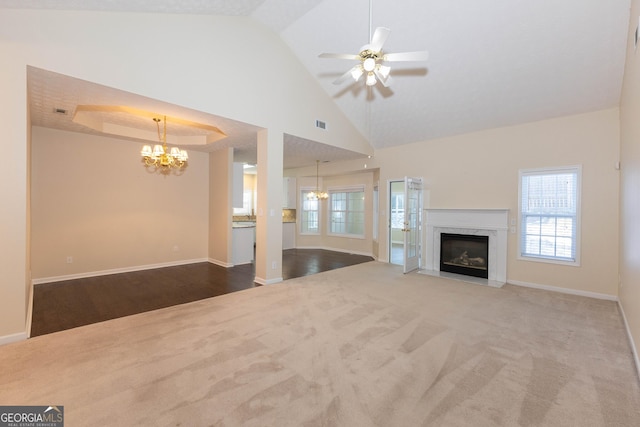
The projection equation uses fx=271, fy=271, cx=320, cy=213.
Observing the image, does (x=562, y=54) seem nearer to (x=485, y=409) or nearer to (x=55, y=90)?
(x=485, y=409)

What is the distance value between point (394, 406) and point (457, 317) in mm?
2036

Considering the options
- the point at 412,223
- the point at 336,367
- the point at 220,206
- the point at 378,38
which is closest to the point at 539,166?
the point at 412,223

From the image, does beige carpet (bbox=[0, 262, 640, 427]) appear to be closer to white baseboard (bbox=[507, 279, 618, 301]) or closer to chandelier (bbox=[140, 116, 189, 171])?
white baseboard (bbox=[507, 279, 618, 301])

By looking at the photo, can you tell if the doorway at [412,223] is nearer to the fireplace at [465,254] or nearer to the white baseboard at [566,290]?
the fireplace at [465,254]

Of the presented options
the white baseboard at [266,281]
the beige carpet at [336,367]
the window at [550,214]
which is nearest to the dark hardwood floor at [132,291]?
the white baseboard at [266,281]

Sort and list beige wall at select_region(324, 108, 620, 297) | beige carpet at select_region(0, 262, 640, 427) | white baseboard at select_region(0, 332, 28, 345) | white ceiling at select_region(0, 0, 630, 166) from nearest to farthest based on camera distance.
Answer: beige carpet at select_region(0, 262, 640, 427)
white baseboard at select_region(0, 332, 28, 345)
white ceiling at select_region(0, 0, 630, 166)
beige wall at select_region(324, 108, 620, 297)

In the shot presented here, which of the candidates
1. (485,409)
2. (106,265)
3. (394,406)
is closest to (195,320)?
(394,406)

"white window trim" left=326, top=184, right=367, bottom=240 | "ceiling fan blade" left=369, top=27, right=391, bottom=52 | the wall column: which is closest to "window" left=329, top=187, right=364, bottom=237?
"white window trim" left=326, top=184, right=367, bottom=240

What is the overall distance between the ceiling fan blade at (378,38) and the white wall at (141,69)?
255cm

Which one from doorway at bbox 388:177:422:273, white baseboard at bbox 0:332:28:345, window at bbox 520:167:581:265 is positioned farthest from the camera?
doorway at bbox 388:177:422:273

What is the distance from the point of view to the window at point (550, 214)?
15.2 ft

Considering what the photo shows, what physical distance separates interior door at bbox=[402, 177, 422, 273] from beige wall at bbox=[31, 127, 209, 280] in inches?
198

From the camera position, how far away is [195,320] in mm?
3338

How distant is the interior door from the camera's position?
19.5 feet
